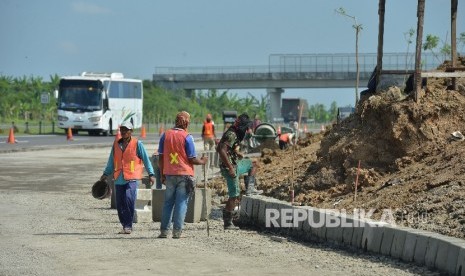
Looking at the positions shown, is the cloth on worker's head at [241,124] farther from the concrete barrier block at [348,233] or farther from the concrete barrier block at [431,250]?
the concrete barrier block at [431,250]

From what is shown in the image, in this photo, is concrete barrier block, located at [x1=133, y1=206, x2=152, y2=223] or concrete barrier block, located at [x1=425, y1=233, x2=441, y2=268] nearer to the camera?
concrete barrier block, located at [x1=425, y1=233, x2=441, y2=268]

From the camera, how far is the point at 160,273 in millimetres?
11109

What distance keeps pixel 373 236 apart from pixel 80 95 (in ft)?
168

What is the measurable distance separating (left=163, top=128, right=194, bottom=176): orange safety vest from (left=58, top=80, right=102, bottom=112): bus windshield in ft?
158

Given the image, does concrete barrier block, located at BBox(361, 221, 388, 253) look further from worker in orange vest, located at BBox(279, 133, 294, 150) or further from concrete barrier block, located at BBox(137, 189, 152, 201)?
worker in orange vest, located at BBox(279, 133, 294, 150)

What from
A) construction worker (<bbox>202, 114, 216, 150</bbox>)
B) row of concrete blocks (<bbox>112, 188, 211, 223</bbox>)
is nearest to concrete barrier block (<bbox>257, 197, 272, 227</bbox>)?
row of concrete blocks (<bbox>112, 188, 211, 223</bbox>)

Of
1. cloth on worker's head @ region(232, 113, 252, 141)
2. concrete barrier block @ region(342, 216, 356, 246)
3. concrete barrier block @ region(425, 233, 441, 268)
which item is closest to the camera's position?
concrete barrier block @ region(425, 233, 441, 268)

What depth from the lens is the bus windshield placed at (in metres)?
62.6

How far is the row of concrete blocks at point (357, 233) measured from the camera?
36.4ft

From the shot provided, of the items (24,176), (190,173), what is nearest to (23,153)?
(24,176)

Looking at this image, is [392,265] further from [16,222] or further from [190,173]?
[16,222]

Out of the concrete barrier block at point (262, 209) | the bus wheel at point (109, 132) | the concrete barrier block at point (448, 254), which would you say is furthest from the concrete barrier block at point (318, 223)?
Answer: the bus wheel at point (109, 132)

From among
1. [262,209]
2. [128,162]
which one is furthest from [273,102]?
[128,162]

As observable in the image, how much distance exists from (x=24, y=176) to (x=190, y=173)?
1335 centimetres
